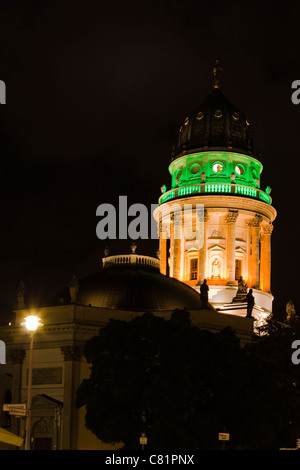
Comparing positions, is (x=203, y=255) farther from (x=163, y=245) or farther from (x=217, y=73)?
(x=217, y=73)

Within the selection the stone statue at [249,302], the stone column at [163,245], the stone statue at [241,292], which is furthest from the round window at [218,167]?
the stone statue at [249,302]

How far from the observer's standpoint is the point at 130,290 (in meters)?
77.9

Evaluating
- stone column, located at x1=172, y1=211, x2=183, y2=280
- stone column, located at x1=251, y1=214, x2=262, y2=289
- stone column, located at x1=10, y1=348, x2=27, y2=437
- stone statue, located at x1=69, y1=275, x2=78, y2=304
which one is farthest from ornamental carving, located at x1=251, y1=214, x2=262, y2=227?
stone column, located at x1=10, y1=348, x2=27, y2=437

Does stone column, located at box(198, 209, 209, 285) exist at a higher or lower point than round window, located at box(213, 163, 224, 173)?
lower

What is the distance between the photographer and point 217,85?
357ft

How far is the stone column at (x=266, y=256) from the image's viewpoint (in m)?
100

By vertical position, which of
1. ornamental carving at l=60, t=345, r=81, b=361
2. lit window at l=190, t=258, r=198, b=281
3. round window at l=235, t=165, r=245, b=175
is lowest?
ornamental carving at l=60, t=345, r=81, b=361

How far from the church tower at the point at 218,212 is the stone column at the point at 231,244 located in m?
0.10

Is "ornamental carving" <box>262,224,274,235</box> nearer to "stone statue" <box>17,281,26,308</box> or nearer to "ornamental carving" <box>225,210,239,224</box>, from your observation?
"ornamental carving" <box>225,210,239,224</box>

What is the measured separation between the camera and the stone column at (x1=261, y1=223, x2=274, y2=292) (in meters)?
100

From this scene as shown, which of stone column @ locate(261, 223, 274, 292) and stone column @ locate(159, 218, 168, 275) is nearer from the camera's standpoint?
stone column @ locate(261, 223, 274, 292)

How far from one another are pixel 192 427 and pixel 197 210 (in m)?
44.9

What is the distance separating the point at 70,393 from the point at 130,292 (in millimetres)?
10543

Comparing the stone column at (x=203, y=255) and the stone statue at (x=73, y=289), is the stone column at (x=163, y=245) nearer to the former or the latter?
the stone column at (x=203, y=255)
